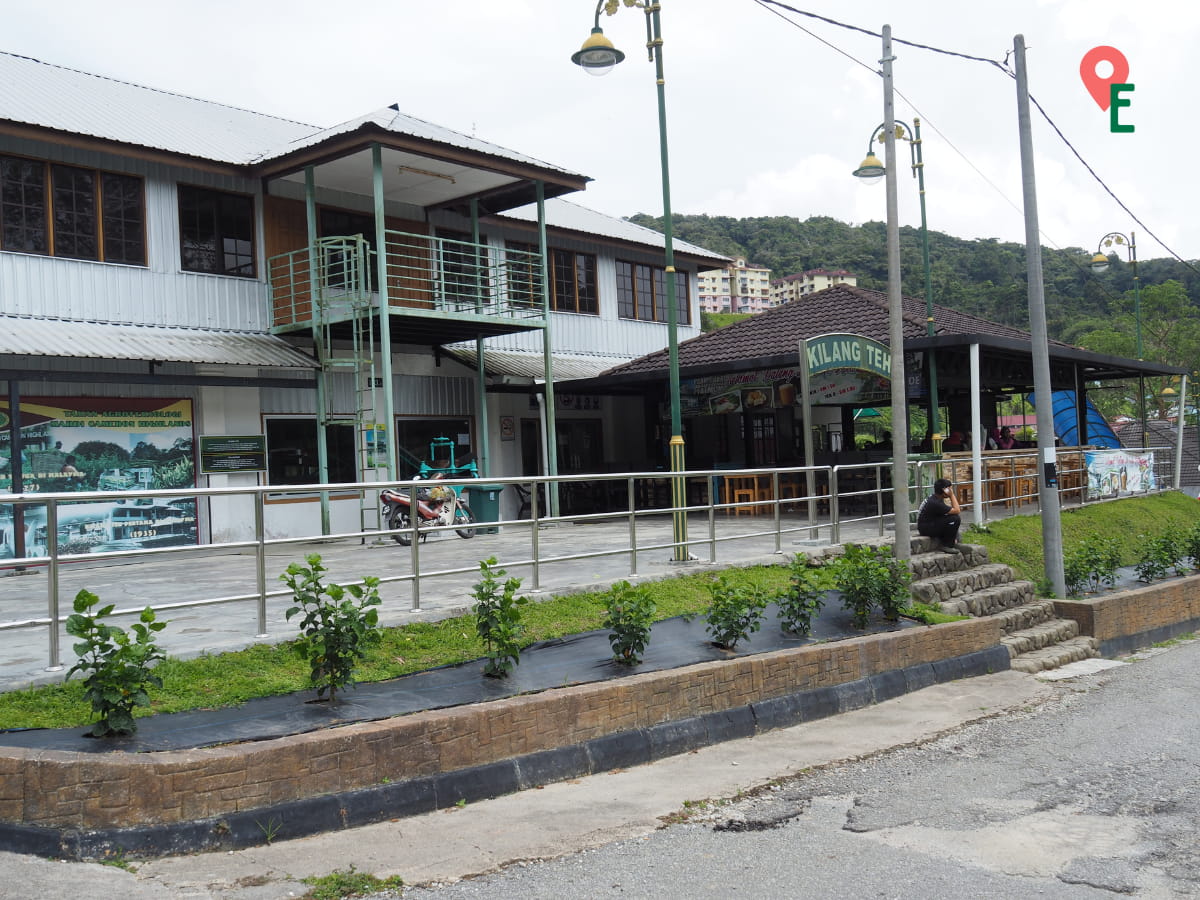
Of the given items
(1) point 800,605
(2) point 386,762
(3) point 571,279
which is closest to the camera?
(2) point 386,762

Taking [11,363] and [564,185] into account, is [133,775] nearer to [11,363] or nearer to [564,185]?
[11,363]

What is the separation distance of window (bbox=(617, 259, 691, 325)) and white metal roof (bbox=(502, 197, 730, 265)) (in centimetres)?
70

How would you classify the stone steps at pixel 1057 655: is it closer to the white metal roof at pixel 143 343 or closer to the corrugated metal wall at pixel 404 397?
the white metal roof at pixel 143 343

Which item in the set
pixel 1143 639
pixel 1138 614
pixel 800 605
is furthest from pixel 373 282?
pixel 1143 639

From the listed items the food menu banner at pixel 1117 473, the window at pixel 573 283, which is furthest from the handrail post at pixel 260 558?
the food menu banner at pixel 1117 473

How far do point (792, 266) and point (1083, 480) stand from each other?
128ft

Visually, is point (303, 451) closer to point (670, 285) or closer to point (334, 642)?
point (670, 285)

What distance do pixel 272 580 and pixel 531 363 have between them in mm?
11915

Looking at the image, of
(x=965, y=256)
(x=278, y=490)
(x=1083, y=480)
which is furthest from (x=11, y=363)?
(x=965, y=256)

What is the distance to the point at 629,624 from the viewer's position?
7906 mm

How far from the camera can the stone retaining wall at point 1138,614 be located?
44.3ft

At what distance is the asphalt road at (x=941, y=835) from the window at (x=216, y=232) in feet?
42.7

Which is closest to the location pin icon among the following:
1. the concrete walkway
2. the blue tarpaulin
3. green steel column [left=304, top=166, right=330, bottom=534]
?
the concrete walkway

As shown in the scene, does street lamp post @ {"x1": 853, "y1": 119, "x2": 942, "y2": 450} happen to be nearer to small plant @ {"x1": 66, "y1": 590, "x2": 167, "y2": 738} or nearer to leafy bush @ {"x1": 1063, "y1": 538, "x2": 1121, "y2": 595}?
leafy bush @ {"x1": 1063, "y1": 538, "x2": 1121, "y2": 595}
